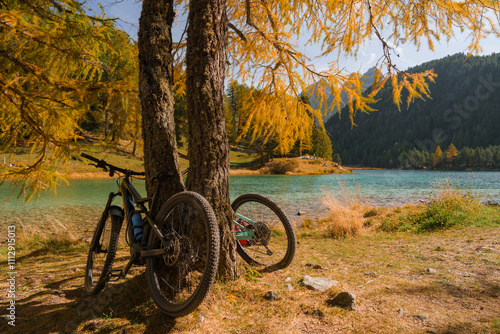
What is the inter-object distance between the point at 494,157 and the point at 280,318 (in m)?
122

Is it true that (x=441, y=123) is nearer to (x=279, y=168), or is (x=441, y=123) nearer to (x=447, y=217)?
(x=279, y=168)

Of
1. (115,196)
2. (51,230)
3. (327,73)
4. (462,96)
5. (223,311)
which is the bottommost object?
(51,230)

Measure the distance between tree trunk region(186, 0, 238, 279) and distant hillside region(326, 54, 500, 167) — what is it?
13591cm

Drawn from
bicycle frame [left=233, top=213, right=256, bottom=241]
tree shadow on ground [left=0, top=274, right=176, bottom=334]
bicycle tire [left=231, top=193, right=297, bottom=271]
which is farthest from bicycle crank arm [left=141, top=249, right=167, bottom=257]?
bicycle tire [left=231, top=193, right=297, bottom=271]

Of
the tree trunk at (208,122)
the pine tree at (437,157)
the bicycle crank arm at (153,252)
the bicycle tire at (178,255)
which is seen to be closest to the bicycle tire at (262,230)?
the tree trunk at (208,122)

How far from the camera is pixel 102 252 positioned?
331cm

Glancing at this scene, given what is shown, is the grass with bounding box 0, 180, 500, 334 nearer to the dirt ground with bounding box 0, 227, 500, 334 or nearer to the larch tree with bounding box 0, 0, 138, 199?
the dirt ground with bounding box 0, 227, 500, 334

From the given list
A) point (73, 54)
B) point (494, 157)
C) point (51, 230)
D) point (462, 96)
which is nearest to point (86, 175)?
point (51, 230)

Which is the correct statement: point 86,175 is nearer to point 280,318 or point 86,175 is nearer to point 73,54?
point 73,54

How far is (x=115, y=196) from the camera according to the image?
10.7ft

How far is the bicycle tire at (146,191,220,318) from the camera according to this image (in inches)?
90.4

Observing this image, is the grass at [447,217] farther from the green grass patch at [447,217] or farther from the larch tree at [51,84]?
the larch tree at [51,84]

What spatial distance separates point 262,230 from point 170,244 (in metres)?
1.42

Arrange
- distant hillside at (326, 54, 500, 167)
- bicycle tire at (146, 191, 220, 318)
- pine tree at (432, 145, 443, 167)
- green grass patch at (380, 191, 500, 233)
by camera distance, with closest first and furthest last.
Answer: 1. bicycle tire at (146, 191, 220, 318)
2. green grass patch at (380, 191, 500, 233)
3. pine tree at (432, 145, 443, 167)
4. distant hillside at (326, 54, 500, 167)
